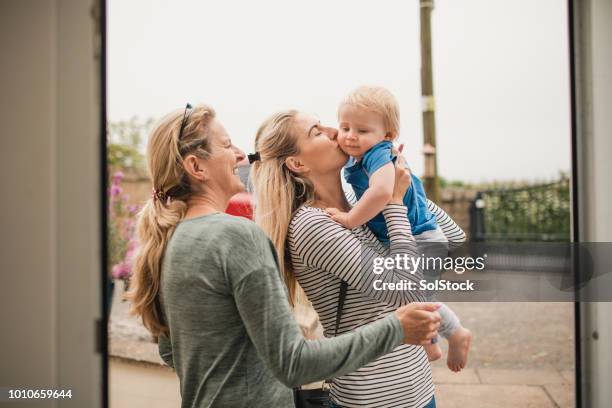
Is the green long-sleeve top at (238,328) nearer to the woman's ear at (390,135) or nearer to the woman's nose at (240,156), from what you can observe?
the woman's nose at (240,156)

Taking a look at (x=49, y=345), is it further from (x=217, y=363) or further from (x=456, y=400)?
(x=456, y=400)

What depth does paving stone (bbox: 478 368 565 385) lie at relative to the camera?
1839mm

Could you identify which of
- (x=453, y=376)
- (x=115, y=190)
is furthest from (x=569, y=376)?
(x=115, y=190)

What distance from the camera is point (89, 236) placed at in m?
1.54

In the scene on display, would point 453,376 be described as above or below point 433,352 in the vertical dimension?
below

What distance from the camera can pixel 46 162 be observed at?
5.03 feet

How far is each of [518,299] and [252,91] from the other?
1.05 meters

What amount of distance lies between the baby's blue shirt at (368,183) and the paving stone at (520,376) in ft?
2.84

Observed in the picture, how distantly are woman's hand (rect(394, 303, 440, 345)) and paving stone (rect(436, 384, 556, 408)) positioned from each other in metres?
0.56

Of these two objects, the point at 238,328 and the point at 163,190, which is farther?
the point at 163,190

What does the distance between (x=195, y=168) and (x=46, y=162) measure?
0.64 metres

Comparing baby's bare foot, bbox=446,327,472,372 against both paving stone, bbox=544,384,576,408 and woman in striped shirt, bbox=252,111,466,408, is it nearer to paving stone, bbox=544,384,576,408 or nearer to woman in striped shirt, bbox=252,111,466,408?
woman in striped shirt, bbox=252,111,466,408

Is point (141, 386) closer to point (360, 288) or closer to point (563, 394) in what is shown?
point (360, 288)

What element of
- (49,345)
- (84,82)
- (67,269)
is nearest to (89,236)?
(67,269)
